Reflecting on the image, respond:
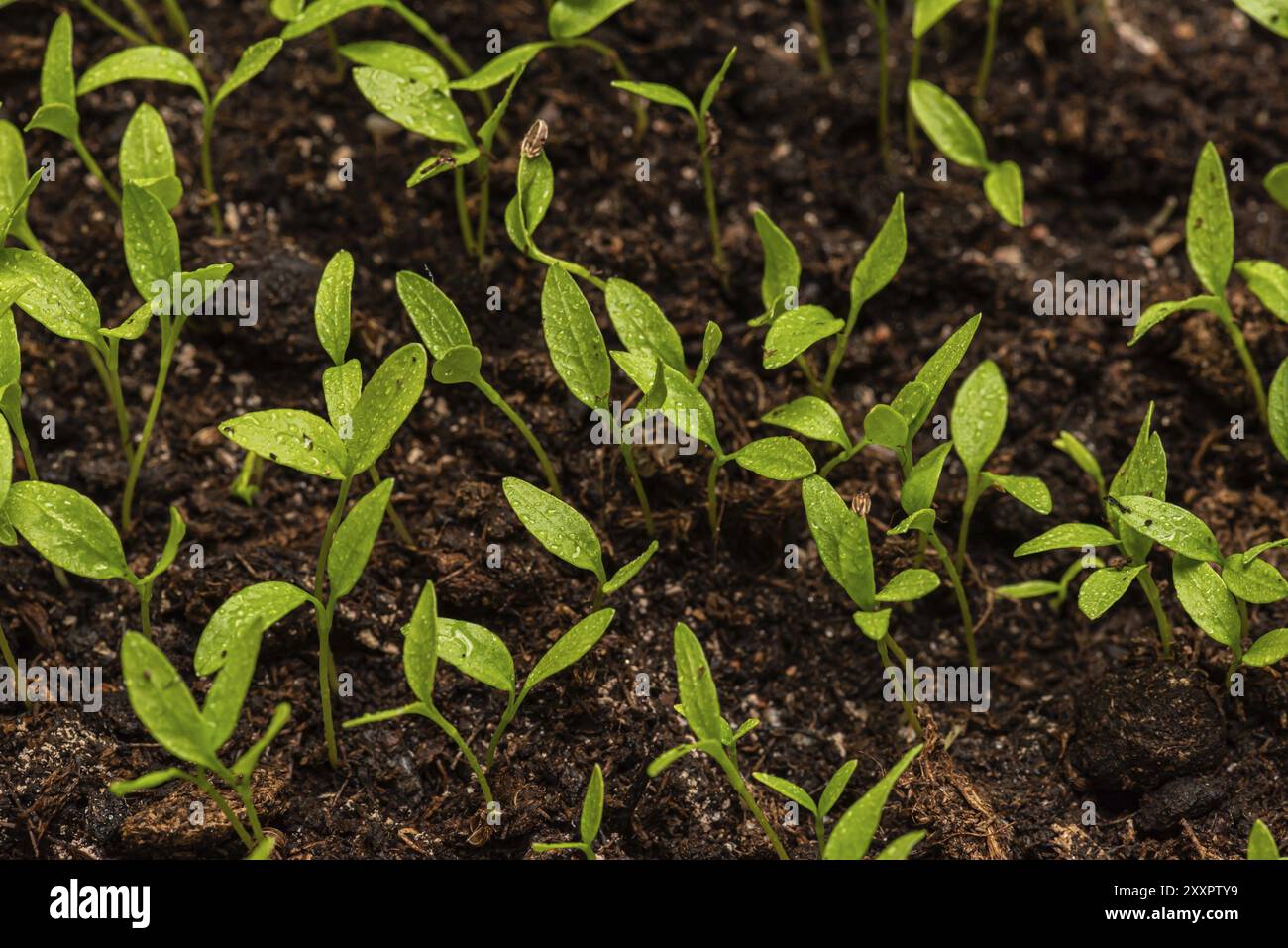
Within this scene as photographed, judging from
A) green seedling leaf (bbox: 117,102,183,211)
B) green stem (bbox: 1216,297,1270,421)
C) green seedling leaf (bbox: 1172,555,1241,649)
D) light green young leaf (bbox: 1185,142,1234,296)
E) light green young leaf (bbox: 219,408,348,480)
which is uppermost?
green seedling leaf (bbox: 117,102,183,211)

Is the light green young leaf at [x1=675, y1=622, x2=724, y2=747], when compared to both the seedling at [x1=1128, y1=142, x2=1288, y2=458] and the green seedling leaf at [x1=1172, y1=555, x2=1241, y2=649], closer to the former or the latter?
the green seedling leaf at [x1=1172, y1=555, x2=1241, y2=649]

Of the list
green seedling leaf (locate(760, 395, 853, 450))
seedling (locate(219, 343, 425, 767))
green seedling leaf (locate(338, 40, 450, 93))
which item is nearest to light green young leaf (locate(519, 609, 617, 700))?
seedling (locate(219, 343, 425, 767))

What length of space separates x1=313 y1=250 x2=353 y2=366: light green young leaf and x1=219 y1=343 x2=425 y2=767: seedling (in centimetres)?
14

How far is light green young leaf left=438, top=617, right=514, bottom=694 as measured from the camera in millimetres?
1522

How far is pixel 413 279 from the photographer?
169 cm

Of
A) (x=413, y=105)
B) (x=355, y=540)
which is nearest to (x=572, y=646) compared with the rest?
(x=355, y=540)

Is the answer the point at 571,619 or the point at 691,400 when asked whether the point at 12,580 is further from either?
the point at 691,400

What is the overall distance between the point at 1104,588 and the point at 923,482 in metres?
0.25

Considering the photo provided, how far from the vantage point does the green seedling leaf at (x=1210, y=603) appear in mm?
1558

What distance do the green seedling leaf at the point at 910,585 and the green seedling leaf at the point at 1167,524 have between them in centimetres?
24

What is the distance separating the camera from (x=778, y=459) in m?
1.66

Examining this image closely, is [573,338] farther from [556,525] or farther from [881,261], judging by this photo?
[881,261]

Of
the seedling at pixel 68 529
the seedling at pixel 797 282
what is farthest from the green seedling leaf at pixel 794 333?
the seedling at pixel 68 529

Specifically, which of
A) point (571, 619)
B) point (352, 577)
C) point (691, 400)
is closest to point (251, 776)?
point (352, 577)
